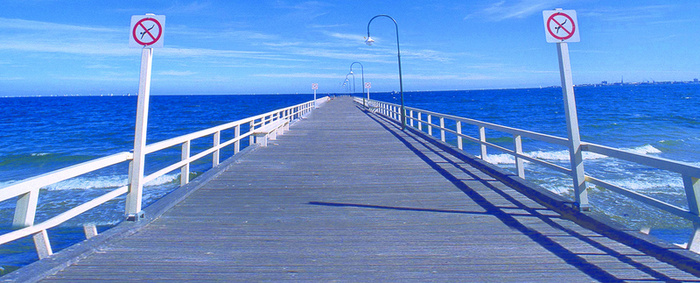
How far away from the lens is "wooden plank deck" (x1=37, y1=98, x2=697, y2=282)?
3229mm

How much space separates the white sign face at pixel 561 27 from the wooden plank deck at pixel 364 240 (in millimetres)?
2085

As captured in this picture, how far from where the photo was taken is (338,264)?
3422 millimetres

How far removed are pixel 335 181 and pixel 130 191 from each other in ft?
11.0

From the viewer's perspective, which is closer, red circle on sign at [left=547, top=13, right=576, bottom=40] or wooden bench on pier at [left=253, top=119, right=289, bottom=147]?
red circle on sign at [left=547, top=13, right=576, bottom=40]

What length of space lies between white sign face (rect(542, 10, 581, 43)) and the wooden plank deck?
2085mm

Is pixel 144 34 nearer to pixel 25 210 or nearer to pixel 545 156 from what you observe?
pixel 25 210

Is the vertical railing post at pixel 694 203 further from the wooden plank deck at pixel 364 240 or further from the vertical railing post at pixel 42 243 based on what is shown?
the vertical railing post at pixel 42 243

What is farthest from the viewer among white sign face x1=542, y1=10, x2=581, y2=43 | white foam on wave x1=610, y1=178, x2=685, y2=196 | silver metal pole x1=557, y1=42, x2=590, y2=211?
white foam on wave x1=610, y1=178, x2=685, y2=196

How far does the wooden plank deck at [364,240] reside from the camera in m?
3.23

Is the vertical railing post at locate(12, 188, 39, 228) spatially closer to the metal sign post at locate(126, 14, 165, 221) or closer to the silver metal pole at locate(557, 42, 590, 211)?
the metal sign post at locate(126, 14, 165, 221)

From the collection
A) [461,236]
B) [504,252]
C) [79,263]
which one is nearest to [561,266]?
[504,252]

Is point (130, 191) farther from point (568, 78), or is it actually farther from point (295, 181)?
point (568, 78)

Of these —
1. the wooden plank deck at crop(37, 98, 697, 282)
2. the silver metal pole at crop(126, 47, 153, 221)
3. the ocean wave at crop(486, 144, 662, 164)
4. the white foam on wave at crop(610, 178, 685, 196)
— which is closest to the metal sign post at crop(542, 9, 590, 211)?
the wooden plank deck at crop(37, 98, 697, 282)

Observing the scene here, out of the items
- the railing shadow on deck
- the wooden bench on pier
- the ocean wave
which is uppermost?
the wooden bench on pier
